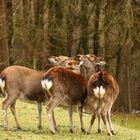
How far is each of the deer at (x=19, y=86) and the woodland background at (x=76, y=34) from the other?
1344 cm

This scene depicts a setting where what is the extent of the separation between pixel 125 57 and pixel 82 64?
1693 centimetres

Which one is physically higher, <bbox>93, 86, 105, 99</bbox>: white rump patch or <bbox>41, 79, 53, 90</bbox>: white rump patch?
<bbox>41, 79, 53, 90</bbox>: white rump patch

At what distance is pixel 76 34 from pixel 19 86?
17.7 meters

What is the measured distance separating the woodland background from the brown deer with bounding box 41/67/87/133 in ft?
44.5

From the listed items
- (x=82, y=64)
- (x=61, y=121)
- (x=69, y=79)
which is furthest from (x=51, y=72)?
(x=61, y=121)

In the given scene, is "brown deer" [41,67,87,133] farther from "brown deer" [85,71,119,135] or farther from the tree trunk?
the tree trunk

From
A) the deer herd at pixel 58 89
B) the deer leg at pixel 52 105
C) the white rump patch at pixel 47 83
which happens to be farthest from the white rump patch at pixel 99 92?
the white rump patch at pixel 47 83

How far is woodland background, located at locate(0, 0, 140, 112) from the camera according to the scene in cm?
2579

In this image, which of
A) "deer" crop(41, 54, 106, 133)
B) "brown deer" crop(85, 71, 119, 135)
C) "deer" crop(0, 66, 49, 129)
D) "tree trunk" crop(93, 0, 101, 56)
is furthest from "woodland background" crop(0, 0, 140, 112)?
"brown deer" crop(85, 71, 119, 135)

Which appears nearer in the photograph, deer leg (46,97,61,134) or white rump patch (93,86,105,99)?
deer leg (46,97,61,134)

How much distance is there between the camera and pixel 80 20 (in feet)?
90.3

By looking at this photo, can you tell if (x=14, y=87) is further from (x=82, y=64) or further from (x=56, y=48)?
(x=56, y=48)

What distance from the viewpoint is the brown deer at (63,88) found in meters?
10.3

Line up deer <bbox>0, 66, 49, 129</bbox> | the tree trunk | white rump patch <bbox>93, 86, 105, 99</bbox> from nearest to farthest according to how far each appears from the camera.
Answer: white rump patch <bbox>93, 86, 105, 99</bbox> → deer <bbox>0, 66, 49, 129</bbox> → the tree trunk
